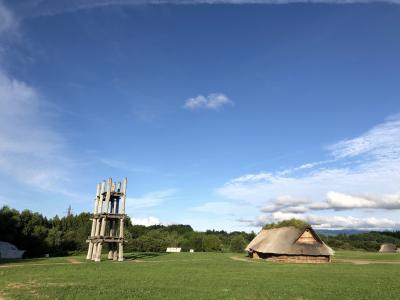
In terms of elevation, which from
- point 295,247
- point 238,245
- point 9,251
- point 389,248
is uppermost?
point 389,248

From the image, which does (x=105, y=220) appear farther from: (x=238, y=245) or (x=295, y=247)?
(x=238, y=245)

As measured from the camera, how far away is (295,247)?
164ft

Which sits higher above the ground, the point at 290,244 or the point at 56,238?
the point at 56,238

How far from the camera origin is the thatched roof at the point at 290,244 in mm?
49553

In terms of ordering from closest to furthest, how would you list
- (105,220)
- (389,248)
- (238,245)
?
(105,220) < (238,245) < (389,248)

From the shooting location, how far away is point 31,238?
185 ft

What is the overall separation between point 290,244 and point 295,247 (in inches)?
33.2

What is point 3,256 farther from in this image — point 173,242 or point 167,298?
point 173,242

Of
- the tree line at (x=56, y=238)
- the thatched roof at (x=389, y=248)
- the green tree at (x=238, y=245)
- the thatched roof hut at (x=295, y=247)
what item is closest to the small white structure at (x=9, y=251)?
the tree line at (x=56, y=238)

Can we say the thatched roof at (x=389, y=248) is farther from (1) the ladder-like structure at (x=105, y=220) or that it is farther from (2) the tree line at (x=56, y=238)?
(1) the ladder-like structure at (x=105, y=220)

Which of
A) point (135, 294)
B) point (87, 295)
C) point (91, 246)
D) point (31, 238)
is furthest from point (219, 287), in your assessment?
point (31, 238)

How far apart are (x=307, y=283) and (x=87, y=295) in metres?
13.4

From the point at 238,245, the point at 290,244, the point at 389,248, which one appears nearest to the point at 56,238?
the point at 290,244

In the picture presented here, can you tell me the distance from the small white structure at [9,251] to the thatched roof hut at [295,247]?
3288 centimetres
